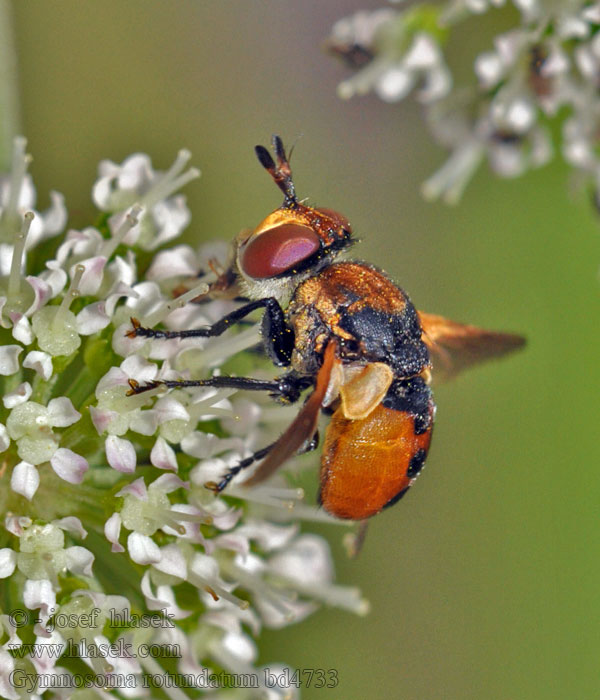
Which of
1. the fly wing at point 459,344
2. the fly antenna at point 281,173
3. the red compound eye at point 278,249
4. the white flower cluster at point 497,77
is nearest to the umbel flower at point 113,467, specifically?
the red compound eye at point 278,249

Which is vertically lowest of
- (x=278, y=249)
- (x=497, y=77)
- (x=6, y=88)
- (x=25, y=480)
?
(x=25, y=480)

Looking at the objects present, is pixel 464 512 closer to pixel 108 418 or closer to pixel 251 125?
pixel 251 125

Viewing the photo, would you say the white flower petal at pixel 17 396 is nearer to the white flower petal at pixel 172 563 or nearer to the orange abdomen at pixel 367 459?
the white flower petal at pixel 172 563

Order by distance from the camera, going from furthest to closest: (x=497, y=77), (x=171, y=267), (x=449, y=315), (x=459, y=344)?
(x=449, y=315) → (x=497, y=77) → (x=459, y=344) → (x=171, y=267)

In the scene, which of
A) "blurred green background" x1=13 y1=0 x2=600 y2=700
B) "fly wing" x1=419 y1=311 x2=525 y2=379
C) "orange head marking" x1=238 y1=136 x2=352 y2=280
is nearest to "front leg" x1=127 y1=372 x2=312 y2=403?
"orange head marking" x1=238 y1=136 x2=352 y2=280

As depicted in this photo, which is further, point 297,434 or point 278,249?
point 278,249

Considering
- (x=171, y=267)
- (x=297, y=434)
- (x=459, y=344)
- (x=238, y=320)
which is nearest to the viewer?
(x=297, y=434)

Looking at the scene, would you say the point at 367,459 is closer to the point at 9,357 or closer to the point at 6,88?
the point at 9,357

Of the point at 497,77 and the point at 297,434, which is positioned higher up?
the point at 497,77

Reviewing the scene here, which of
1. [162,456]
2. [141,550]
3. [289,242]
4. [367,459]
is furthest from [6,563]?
[289,242]
